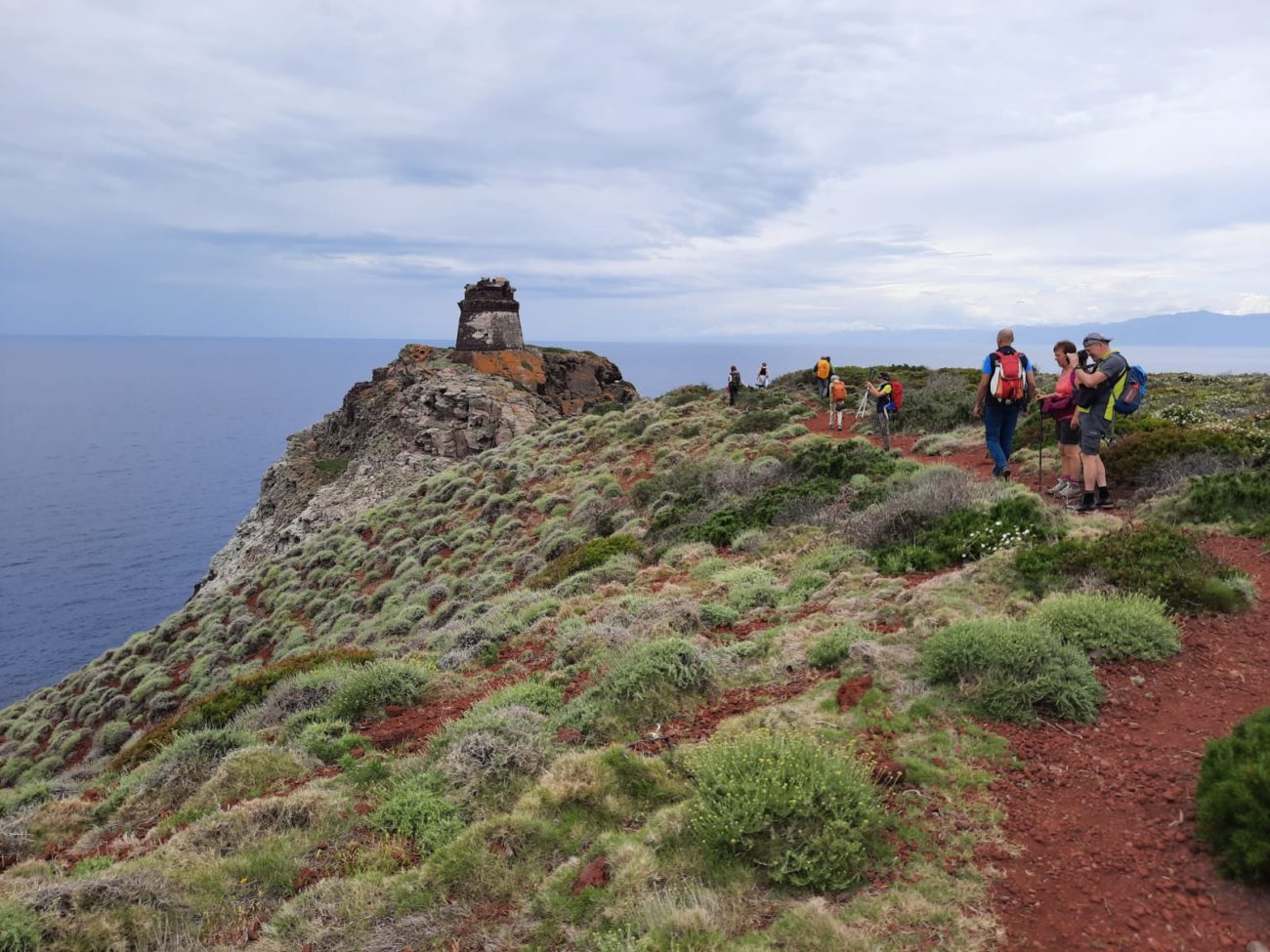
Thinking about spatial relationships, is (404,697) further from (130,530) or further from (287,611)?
(130,530)

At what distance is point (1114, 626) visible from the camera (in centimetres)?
553

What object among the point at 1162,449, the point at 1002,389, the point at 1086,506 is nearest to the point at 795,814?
the point at 1086,506

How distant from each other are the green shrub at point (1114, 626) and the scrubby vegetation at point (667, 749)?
0.09 feet

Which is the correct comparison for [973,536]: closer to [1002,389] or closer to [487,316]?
[1002,389]

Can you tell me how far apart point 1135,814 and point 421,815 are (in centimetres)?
447

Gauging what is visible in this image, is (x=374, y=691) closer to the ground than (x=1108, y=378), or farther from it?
closer to the ground

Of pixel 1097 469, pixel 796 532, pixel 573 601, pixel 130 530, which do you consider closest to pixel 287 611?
pixel 573 601

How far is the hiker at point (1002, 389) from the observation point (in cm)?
996

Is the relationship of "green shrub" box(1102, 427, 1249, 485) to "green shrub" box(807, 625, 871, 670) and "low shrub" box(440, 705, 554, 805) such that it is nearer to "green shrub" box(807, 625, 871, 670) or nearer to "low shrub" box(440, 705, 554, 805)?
"green shrub" box(807, 625, 871, 670)

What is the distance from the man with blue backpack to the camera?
847cm

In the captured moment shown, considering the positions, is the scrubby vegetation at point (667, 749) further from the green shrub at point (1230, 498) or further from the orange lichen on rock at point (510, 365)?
the orange lichen on rock at point (510, 365)

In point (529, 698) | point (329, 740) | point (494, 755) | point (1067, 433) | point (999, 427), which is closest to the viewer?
point (494, 755)

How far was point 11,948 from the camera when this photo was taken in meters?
3.91

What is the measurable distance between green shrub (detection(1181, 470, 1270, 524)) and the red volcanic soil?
2788 mm
